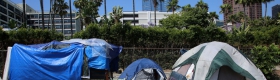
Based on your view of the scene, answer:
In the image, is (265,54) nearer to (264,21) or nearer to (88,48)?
(88,48)

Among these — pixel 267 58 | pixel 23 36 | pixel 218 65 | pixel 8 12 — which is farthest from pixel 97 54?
pixel 8 12

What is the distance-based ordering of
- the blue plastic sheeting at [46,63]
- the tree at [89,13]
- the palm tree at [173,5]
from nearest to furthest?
the blue plastic sheeting at [46,63], the tree at [89,13], the palm tree at [173,5]

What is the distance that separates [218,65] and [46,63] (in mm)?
6523

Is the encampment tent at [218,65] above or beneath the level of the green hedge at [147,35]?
beneath

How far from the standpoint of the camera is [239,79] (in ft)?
28.0

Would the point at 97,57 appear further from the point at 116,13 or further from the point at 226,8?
the point at 226,8

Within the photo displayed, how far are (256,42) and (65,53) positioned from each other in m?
18.0

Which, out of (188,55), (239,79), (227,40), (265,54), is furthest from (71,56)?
(227,40)

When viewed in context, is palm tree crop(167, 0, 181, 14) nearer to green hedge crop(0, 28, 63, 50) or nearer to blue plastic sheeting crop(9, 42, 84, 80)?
green hedge crop(0, 28, 63, 50)

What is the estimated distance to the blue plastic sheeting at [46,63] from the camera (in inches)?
411

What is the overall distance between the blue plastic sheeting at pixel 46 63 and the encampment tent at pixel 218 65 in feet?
14.2

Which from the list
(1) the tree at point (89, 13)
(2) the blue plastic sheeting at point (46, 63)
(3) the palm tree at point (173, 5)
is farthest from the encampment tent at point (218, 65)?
(3) the palm tree at point (173, 5)

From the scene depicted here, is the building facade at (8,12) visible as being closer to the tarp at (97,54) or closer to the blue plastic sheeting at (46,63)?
the blue plastic sheeting at (46,63)

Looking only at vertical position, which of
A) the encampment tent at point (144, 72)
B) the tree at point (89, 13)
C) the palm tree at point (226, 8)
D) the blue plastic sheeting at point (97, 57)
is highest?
the palm tree at point (226, 8)
